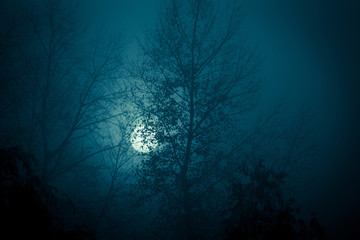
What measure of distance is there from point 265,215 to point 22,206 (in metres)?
3.94

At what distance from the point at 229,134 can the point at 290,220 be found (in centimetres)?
368

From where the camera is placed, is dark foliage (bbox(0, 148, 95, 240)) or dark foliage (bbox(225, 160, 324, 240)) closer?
dark foliage (bbox(0, 148, 95, 240))

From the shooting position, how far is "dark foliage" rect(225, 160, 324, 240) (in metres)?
3.54

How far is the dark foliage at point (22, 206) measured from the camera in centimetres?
249

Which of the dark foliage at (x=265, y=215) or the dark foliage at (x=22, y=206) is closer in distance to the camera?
the dark foliage at (x=22, y=206)

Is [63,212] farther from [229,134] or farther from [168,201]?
[229,134]

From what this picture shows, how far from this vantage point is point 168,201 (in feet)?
21.4

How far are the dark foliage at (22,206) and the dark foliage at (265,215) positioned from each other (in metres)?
2.85

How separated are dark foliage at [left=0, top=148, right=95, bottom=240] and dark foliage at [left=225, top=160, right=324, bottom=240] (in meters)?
2.85

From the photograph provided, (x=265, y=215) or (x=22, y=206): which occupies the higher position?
(x=22, y=206)

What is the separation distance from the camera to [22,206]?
259 cm

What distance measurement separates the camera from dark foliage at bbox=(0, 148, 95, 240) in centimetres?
249

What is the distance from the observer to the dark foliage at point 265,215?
354 cm

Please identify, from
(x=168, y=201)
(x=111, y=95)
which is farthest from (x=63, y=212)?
(x=168, y=201)
